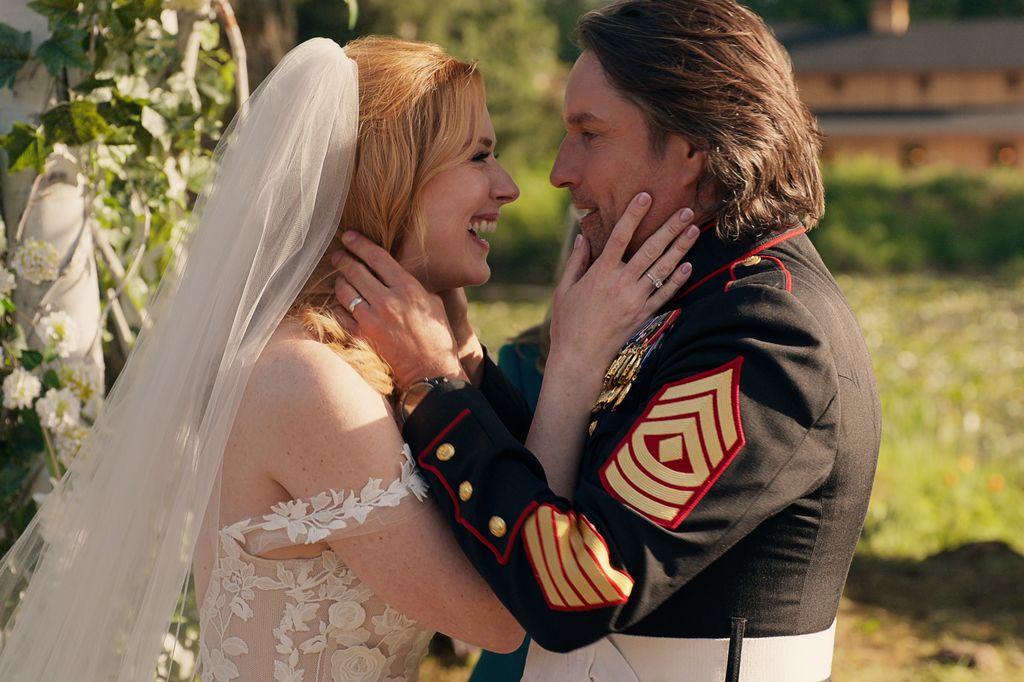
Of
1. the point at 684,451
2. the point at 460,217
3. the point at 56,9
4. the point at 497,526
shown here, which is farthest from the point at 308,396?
the point at 56,9

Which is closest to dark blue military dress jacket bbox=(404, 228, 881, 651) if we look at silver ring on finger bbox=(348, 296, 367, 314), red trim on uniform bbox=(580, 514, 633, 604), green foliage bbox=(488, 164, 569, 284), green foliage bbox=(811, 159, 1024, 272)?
red trim on uniform bbox=(580, 514, 633, 604)

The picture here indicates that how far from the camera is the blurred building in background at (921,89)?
38969 millimetres

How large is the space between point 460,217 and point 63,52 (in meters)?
1.13

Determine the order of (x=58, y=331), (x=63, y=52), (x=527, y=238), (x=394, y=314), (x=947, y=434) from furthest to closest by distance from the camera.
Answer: (x=527, y=238) < (x=947, y=434) < (x=58, y=331) < (x=63, y=52) < (x=394, y=314)

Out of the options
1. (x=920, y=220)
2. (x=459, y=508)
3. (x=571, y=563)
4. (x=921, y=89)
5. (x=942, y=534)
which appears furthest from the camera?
(x=921, y=89)

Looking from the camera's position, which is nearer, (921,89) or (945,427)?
(945,427)

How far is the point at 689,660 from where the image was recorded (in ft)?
7.29

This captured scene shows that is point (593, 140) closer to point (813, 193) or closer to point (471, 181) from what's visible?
point (471, 181)

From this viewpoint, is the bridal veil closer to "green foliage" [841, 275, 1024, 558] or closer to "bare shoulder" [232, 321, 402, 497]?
"bare shoulder" [232, 321, 402, 497]

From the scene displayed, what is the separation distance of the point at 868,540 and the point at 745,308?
555 centimetres

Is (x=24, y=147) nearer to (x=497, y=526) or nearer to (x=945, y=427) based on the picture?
(x=497, y=526)

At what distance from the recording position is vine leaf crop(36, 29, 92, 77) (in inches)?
112

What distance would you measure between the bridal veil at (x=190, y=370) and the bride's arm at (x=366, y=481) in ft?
0.65

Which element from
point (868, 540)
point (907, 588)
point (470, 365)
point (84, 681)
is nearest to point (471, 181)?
point (470, 365)
